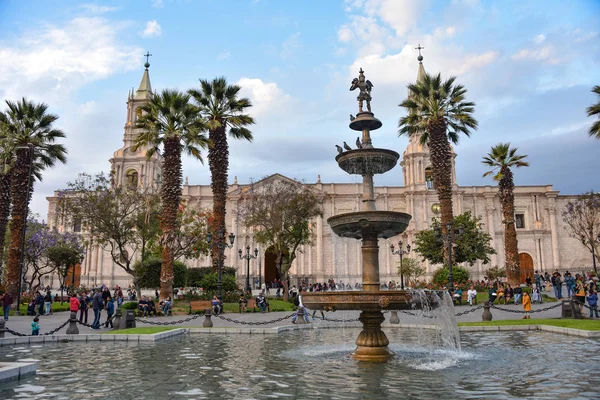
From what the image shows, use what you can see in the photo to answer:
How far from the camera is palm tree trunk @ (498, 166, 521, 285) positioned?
28656 millimetres

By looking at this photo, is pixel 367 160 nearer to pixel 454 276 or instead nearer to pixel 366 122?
pixel 366 122

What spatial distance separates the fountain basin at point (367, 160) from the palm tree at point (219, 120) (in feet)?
54.0

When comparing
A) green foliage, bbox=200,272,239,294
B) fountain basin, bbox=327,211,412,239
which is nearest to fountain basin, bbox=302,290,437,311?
fountain basin, bbox=327,211,412,239

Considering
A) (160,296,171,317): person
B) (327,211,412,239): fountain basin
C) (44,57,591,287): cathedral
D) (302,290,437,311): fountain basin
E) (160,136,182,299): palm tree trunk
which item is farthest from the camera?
(44,57,591,287): cathedral

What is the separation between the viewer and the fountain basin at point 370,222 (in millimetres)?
9586

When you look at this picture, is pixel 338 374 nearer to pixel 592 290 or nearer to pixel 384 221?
pixel 384 221

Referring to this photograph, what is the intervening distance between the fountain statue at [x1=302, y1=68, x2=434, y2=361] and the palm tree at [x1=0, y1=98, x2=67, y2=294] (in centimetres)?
2060

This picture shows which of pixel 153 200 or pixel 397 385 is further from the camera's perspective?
pixel 153 200

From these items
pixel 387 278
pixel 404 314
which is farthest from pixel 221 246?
pixel 387 278

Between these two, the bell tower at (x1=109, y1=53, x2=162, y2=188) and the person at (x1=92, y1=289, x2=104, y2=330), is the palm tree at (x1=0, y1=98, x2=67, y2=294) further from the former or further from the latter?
the bell tower at (x1=109, y1=53, x2=162, y2=188)

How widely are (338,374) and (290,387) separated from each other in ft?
4.04

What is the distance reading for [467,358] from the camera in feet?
31.2

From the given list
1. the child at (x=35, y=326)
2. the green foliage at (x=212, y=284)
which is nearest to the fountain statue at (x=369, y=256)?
the child at (x=35, y=326)

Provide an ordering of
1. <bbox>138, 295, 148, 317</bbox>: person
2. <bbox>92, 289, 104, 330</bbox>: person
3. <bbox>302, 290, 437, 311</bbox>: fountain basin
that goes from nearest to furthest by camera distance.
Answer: <bbox>302, 290, 437, 311</bbox>: fountain basin, <bbox>92, 289, 104, 330</bbox>: person, <bbox>138, 295, 148, 317</bbox>: person
